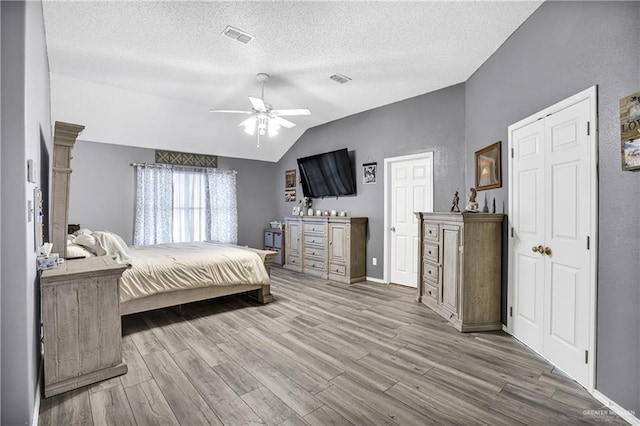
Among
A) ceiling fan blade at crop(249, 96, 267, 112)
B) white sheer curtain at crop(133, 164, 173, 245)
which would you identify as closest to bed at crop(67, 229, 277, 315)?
ceiling fan blade at crop(249, 96, 267, 112)

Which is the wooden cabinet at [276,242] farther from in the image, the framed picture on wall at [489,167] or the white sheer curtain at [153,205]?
the framed picture on wall at [489,167]

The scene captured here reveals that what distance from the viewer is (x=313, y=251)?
5562 mm

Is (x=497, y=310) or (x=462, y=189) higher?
(x=462, y=189)

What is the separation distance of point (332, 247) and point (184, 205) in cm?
313

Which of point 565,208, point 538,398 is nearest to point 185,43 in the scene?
point 565,208

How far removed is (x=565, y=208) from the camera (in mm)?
2201

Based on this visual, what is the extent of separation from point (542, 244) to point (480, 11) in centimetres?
200

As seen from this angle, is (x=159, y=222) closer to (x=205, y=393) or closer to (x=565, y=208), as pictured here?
(x=205, y=393)

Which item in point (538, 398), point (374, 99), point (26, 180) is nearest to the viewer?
point (26, 180)

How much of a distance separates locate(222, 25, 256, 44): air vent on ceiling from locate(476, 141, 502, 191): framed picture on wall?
2.71m

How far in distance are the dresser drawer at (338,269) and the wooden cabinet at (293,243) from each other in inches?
33.4

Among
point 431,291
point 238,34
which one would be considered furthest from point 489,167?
point 238,34

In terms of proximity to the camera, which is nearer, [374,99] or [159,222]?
[374,99]

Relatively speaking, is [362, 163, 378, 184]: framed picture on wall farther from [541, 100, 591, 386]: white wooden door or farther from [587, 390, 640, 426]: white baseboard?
[587, 390, 640, 426]: white baseboard
